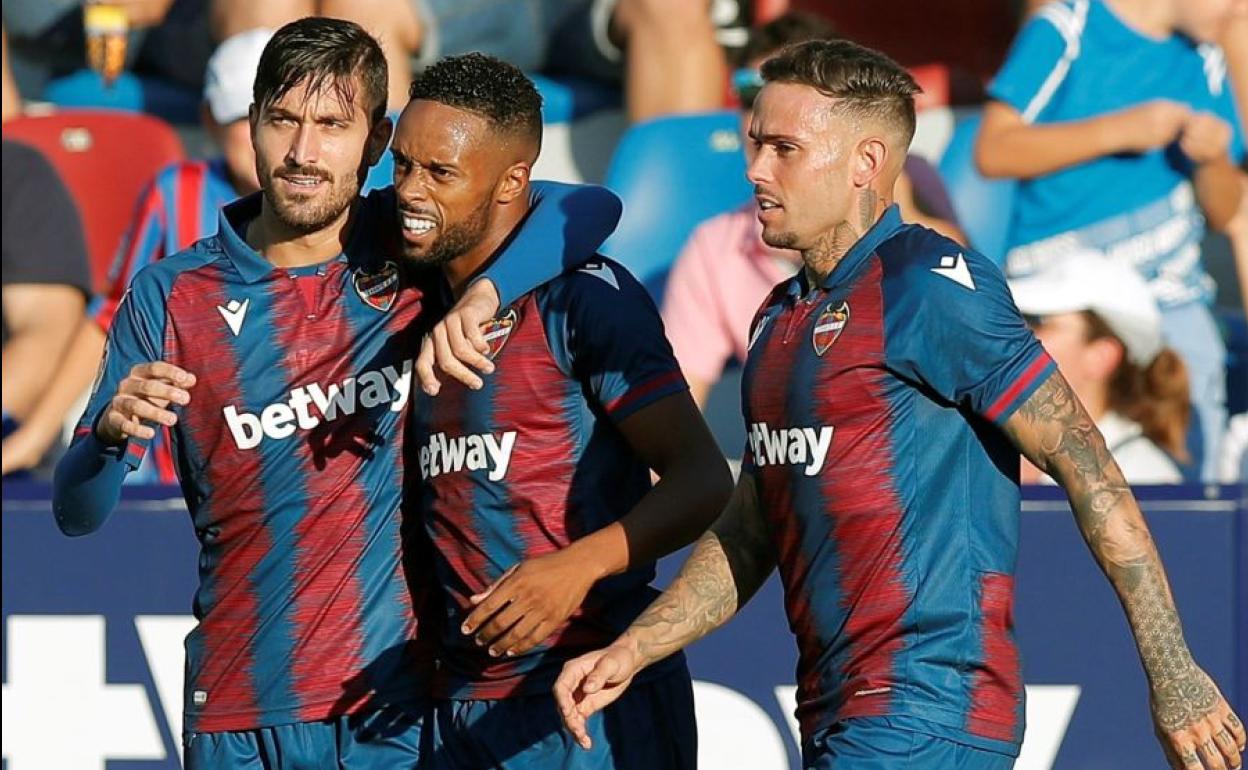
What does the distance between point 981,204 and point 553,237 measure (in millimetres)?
2916

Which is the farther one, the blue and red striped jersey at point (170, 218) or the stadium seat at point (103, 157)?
the stadium seat at point (103, 157)

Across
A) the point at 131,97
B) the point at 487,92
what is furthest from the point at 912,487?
the point at 131,97

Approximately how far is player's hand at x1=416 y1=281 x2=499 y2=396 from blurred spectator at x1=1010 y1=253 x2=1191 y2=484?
2656mm

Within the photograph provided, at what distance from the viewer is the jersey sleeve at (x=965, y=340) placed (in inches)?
121

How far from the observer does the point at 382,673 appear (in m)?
3.65

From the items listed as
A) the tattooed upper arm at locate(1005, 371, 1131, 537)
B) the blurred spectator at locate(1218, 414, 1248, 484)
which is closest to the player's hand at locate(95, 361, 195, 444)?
the tattooed upper arm at locate(1005, 371, 1131, 537)

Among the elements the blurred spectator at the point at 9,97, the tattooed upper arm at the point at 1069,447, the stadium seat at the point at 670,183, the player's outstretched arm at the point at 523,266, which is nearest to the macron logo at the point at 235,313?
the player's outstretched arm at the point at 523,266

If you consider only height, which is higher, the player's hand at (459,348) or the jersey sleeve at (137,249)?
the player's hand at (459,348)

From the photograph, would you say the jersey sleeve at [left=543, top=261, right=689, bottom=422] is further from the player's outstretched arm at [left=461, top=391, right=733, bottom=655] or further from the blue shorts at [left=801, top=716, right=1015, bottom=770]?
the blue shorts at [left=801, top=716, right=1015, bottom=770]

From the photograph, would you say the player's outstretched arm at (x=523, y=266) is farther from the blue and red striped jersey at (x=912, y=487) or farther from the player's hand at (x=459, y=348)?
the blue and red striped jersey at (x=912, y=487)

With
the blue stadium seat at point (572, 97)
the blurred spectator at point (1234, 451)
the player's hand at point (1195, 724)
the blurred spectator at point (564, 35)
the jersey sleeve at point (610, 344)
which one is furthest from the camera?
the blue stadium seat at point (572, 97)

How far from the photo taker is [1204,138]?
19.9ft

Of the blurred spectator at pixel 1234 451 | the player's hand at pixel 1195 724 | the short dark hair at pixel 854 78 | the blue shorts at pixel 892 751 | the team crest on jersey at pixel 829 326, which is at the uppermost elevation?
the short dark hair at pixel 854 78

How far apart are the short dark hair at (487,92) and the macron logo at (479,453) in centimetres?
55
